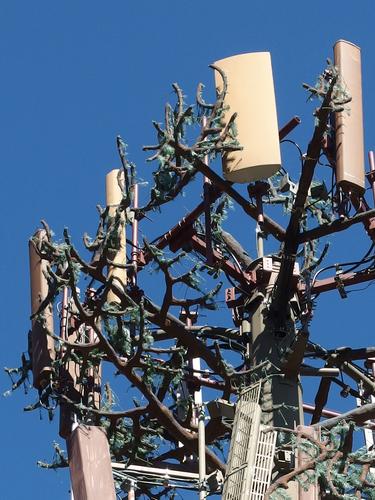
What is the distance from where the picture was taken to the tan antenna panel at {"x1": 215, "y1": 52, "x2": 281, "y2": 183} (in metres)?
26.8

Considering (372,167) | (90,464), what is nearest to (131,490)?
(90,464)

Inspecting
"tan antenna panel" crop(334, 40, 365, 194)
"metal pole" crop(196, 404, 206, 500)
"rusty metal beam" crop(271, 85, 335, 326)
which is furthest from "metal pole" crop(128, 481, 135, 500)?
"tan antenna panel" crop(334, 40, 365, 194)

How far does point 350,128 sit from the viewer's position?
26359 mm

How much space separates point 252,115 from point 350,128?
1.52m

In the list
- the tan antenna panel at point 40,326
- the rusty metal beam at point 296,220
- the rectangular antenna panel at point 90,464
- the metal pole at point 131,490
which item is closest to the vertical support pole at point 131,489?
the metal pole at point 131,490

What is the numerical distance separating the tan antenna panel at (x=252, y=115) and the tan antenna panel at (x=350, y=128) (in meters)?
1.05

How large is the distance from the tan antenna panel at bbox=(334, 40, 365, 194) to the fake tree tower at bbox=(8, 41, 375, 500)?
2 centimetres

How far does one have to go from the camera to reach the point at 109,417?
27047 millimetres

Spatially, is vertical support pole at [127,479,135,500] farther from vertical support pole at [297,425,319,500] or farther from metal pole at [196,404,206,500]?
vertical support pole at [297,425,319,500]

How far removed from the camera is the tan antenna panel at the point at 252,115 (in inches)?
1056

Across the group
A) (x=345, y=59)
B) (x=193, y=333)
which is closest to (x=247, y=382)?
(x=193, y=333)

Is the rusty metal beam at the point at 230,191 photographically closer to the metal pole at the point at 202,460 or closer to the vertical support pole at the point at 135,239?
the vertical support pole at the point at 135,239

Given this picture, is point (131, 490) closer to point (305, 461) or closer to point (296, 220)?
point (305, 461)

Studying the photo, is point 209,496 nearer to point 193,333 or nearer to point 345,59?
point 193,333
